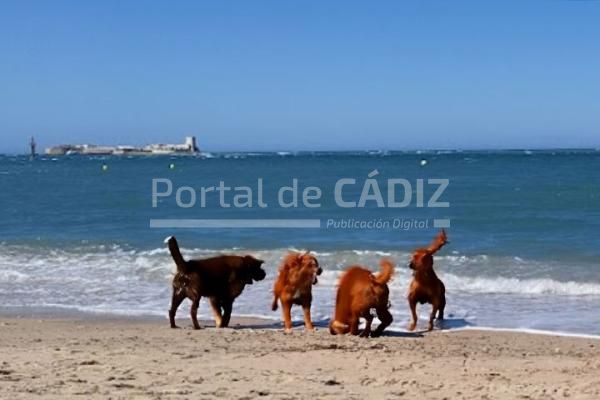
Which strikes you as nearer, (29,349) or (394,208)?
(29,349)

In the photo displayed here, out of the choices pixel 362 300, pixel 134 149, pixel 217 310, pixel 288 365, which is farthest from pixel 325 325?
pixel 134 149

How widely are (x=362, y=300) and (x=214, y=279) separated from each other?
1.90m

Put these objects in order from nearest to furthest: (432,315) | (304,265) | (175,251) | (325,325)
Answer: (304,265) < (175,251) < (432,315) < (325,325)

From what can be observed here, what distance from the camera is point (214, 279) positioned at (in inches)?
391

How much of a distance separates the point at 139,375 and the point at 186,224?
19.3m

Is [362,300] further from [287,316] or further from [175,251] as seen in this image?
[175,251]

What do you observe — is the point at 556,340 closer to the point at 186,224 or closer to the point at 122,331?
the point at 122,331

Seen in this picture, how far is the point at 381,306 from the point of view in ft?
29.1

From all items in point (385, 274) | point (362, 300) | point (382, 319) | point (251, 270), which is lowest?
point (382, 319)

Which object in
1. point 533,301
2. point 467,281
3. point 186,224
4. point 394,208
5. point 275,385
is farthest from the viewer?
point 394,208

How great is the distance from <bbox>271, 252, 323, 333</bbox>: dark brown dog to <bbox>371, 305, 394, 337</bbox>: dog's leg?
78cm

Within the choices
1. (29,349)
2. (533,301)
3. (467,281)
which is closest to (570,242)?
(467,281)

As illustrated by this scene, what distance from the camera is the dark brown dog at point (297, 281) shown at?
9.45m

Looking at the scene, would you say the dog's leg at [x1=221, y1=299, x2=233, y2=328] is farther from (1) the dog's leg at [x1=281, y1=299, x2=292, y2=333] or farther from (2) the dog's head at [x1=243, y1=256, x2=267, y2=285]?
(1) the dog's leg at [x1=281, y1=299, x2=292, y2=333]
